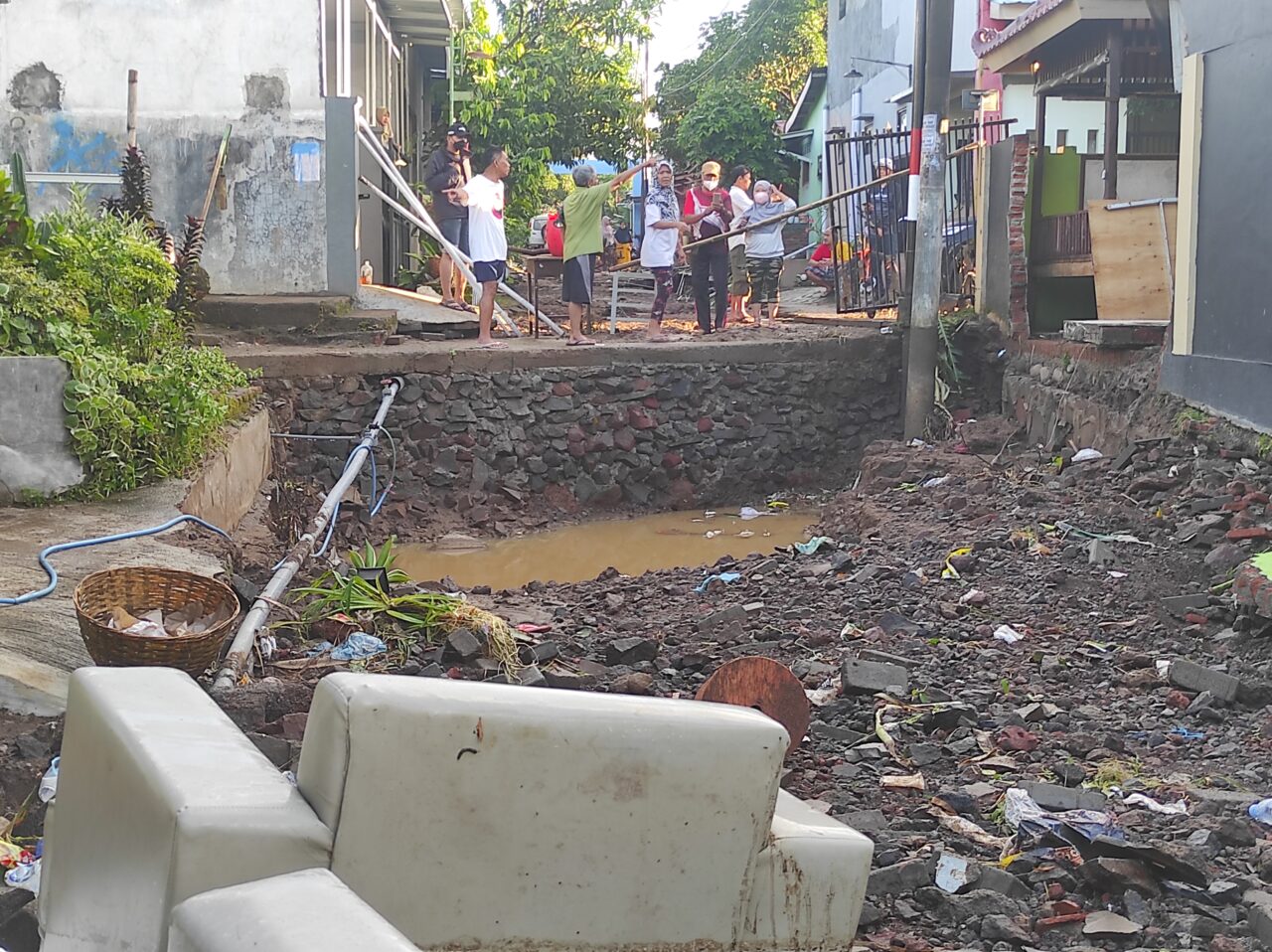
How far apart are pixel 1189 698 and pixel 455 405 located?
6998mm

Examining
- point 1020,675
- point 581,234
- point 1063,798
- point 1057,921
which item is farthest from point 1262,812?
point 581,234

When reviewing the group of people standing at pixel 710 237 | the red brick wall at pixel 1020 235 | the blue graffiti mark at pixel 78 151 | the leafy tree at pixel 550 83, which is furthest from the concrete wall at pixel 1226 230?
the leafy tree at pixel 550 83

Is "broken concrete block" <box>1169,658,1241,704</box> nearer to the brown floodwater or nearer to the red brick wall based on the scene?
the brown floodwater

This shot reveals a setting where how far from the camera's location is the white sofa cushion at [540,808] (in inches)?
92.6

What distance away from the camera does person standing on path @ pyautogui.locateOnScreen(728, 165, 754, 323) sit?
13.8m

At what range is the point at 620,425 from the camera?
→ 11.4 m

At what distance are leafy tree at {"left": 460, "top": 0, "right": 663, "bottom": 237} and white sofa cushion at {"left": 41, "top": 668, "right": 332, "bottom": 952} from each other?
2013 cm

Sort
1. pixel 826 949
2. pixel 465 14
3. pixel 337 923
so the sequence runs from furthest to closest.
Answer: pixel 465 14 → pixel 826 949 → pixel 337 923

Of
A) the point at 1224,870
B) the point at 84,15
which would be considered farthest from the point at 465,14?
the point at 1224,870

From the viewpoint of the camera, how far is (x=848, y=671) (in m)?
5.11

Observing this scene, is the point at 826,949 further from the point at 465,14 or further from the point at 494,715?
the point at 465,14

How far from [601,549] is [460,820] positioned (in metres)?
7.79

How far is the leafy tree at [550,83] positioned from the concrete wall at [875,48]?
413cm

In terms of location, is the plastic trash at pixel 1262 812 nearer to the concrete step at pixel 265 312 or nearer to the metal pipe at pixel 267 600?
the metal pipe at pixel 267 600
